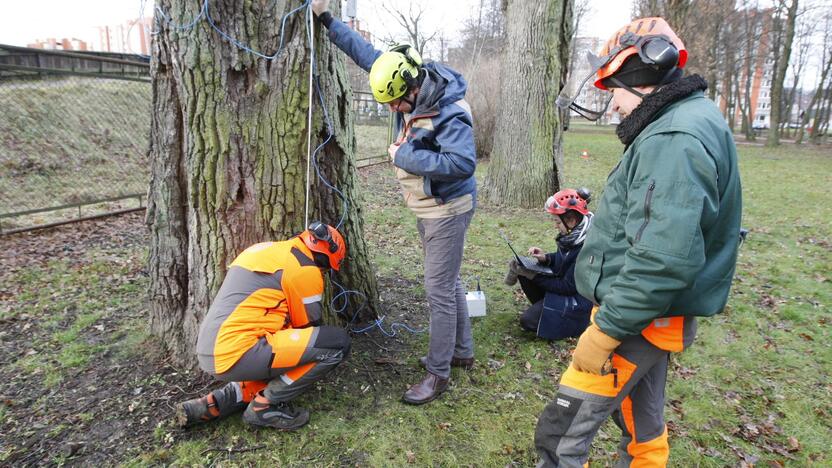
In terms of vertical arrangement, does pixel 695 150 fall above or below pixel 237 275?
above

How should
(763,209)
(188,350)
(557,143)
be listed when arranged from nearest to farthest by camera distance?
(188,350), (557,143), (763,209)

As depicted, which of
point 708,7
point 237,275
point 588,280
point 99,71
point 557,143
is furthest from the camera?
point 708,7

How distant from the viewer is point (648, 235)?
1.64 meters

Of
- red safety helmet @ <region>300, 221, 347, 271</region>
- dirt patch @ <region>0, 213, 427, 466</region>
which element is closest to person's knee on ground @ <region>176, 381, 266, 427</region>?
dirt patch @ <region>0, 213, 427, 466</region>

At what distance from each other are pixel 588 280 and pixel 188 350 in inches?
103

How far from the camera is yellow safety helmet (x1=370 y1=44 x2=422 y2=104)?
8.61ft

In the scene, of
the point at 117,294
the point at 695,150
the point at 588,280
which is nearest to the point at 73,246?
the point at 117,294

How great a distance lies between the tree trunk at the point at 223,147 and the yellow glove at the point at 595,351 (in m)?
1.92

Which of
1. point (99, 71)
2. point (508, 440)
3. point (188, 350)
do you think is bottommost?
point (508, 440)

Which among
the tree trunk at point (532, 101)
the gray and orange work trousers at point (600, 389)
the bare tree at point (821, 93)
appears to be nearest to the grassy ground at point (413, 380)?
the gray and orange work trousers at point (600, 389)

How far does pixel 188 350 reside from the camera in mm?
3262

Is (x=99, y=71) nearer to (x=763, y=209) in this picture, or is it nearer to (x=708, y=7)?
(x=763, y=209)

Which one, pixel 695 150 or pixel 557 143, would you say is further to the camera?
pixel 557 143

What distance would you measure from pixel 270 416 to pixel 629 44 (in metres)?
2.52
